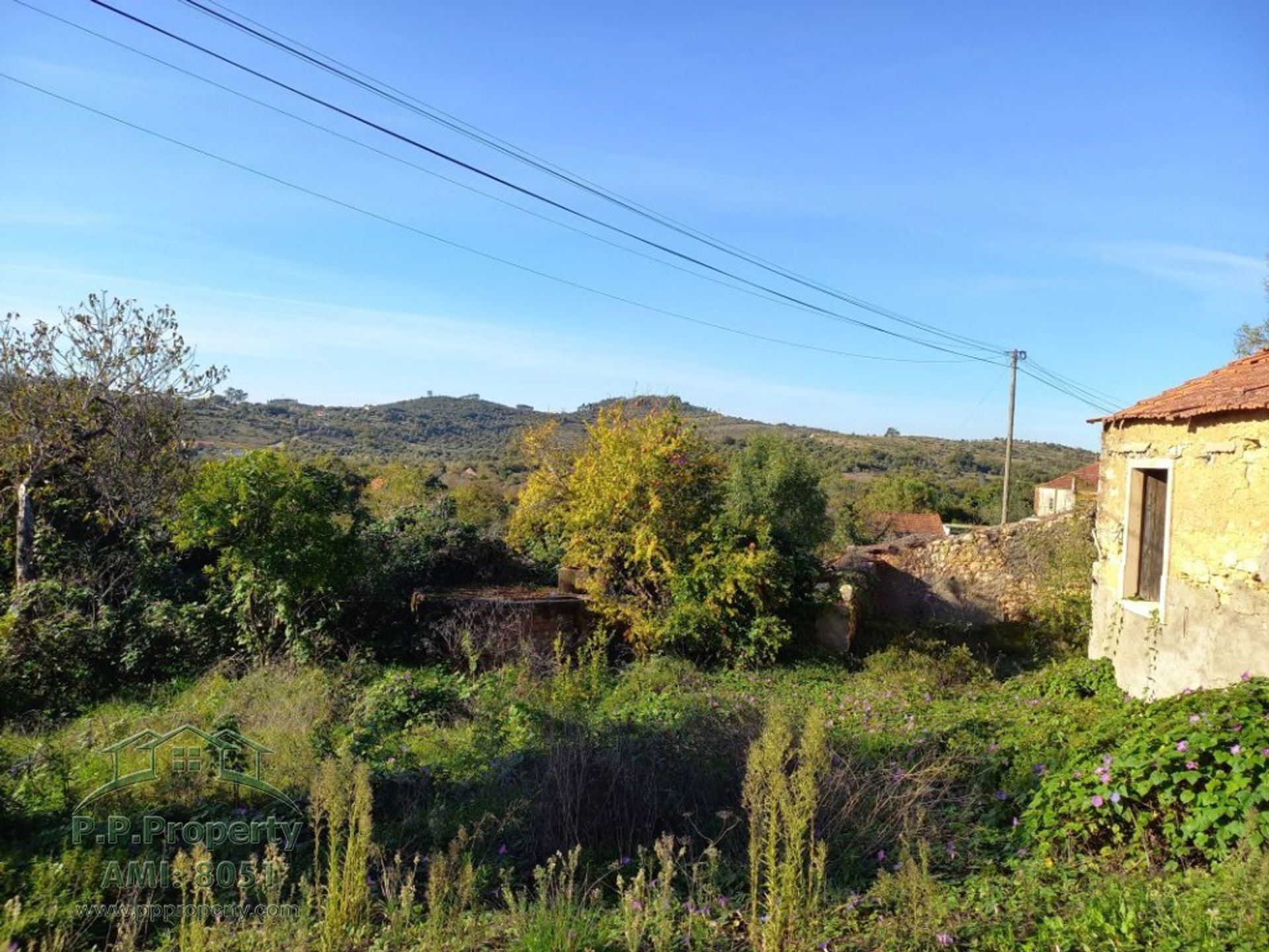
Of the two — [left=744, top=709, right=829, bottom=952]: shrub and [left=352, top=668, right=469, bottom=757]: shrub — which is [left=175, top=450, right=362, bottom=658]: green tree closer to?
[left=352, top=668, right=469, bottom=757]: shrub

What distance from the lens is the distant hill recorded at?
1544 inches

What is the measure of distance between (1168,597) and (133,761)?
8662 millimetres

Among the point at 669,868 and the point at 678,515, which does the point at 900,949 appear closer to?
the point at 669,868

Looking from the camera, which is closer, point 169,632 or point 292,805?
point 292,805

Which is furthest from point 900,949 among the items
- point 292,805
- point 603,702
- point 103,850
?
point 603,702

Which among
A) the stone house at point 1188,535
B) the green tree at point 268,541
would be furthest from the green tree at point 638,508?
the stone house at point 1188,535

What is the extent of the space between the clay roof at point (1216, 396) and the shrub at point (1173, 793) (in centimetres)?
271

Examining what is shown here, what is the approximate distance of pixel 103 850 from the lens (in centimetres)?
423

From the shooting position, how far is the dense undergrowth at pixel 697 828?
346cm

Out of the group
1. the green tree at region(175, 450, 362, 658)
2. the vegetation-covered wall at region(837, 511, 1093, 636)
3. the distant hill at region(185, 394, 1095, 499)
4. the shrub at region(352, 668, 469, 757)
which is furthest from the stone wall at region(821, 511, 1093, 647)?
the distant hill at region(185, 394, 1095, 499)

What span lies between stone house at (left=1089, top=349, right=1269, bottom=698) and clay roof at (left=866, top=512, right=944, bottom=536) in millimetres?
22590

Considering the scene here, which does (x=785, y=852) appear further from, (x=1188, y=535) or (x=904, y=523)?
(x=904, y=523)

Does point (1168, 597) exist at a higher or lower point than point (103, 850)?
higher

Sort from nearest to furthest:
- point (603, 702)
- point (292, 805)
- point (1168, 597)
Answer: point (292, 805)
point (1168, 597)
point (603, 702)
